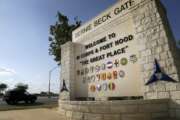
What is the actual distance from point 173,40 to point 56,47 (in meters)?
13.0

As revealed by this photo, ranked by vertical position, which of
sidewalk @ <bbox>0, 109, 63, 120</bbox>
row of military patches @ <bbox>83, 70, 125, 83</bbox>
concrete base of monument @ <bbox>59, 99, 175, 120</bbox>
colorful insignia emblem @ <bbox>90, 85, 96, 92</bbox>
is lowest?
sidewalk @ <bbox>0, 109, 63, 120</bbox>

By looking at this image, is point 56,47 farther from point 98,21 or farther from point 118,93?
point 118,93

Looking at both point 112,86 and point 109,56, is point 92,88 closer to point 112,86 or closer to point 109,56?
point 112,86

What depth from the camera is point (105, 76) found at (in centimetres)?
909

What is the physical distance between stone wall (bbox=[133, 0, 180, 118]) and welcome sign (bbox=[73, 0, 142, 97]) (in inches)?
18.7

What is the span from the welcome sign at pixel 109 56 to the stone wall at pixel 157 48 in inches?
18.7

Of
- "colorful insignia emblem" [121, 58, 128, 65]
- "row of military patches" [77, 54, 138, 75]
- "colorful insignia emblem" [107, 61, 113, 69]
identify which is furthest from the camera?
"colorful insignia emblem" [107, 61, 113, 69]

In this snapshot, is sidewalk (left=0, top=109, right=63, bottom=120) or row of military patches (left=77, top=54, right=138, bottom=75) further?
sidewalk (left=0, top=109, right=63, bottom=120)

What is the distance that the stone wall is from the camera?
6.08 m

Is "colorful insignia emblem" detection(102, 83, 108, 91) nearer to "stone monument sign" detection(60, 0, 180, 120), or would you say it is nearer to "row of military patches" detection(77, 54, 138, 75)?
"stone monument sign" detection(60, 0, 180, 120)

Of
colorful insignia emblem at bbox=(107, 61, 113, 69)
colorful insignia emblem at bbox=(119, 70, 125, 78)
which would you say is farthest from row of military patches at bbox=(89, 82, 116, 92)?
colorful insignia emblem at bbox=(107, 61, 113, 69)

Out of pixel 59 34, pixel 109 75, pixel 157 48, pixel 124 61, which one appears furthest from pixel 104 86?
pixel 59 34

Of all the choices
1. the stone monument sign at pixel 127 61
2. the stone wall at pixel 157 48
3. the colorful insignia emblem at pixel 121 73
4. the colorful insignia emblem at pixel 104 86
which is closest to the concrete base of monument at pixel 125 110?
the stone monument sign at pixel 127 61

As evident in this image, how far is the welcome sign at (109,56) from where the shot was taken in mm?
7911
